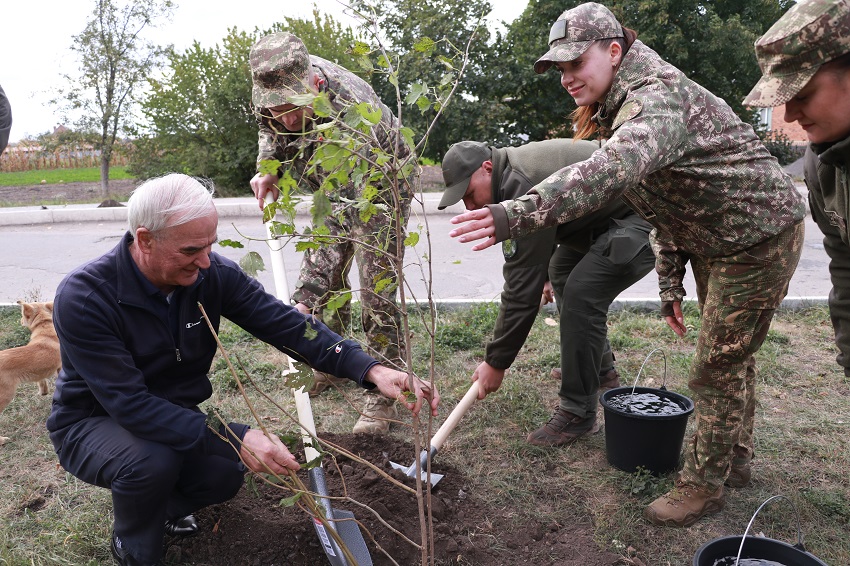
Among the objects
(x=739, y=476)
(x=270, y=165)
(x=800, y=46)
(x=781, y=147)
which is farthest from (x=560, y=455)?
(x=781, y=147)

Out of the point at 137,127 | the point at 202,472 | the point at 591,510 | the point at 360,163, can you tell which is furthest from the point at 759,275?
the point at 137,127

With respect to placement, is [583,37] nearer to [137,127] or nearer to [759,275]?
[759,275]

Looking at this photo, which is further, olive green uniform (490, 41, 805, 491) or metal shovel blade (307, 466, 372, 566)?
metal shovel blade (307, 466, 372, 566)

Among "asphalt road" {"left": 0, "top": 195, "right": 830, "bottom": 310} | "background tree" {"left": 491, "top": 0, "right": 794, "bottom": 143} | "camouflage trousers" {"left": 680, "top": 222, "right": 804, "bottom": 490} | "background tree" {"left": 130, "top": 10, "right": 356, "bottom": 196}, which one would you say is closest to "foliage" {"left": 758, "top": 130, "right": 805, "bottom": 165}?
"background tree" {"left": 491, "top": 0, "right": 794, "bottom": 143}

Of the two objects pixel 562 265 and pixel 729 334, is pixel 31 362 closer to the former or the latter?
pixel 562 265

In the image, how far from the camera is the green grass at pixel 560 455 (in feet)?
9.59

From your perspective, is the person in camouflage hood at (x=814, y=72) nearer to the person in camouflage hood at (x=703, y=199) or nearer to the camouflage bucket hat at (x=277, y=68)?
the person in camouflage hood at (x=703, y=199)

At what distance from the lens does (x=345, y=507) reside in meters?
3.02

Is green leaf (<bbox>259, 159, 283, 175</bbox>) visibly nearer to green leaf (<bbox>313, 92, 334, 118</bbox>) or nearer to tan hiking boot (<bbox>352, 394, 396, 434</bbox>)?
green leaf (<bbox>313, 92, 334, 118</bbox>)

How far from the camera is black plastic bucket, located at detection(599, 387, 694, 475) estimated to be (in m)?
3.20

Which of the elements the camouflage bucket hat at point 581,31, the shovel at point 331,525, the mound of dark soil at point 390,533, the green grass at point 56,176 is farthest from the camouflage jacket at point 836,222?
the green grass at point 56,176

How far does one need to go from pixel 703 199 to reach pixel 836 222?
17.9 inches

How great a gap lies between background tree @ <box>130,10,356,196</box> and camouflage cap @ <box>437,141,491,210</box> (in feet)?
34.7

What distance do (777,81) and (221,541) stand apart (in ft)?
8.48
